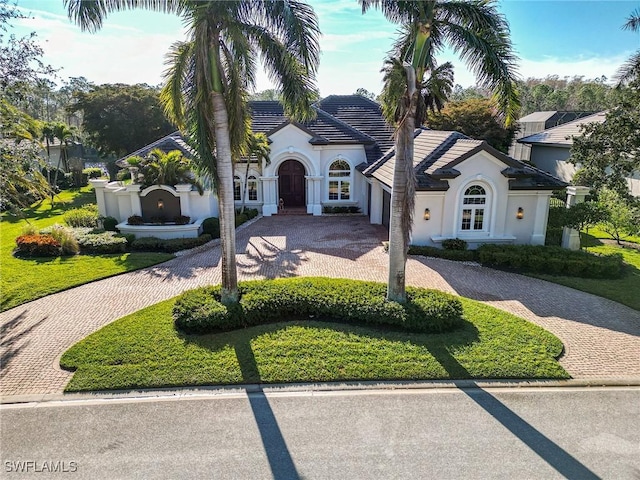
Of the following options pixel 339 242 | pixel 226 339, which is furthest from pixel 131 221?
pixel 226 339

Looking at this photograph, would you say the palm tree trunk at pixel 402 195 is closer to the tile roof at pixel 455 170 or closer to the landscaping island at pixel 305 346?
the landscaping island at pixel 305 346

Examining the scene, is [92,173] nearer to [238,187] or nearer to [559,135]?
[238,187]

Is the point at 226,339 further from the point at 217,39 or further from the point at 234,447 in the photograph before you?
the point at 217,39

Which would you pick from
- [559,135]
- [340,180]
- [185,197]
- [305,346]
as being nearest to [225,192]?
[305,346]

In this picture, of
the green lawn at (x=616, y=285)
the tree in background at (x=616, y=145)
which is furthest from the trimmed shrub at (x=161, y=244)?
the tree in background at (x=616, y=145)

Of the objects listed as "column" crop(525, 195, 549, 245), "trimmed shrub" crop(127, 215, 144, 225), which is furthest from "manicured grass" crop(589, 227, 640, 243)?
"trimmed shrub" crop(127, 215, 144, 225)

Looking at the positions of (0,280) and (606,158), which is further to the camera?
(0,280)

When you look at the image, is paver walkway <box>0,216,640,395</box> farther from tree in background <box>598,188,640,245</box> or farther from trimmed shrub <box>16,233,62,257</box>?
tree in background <box>598,188,640,245</box>
